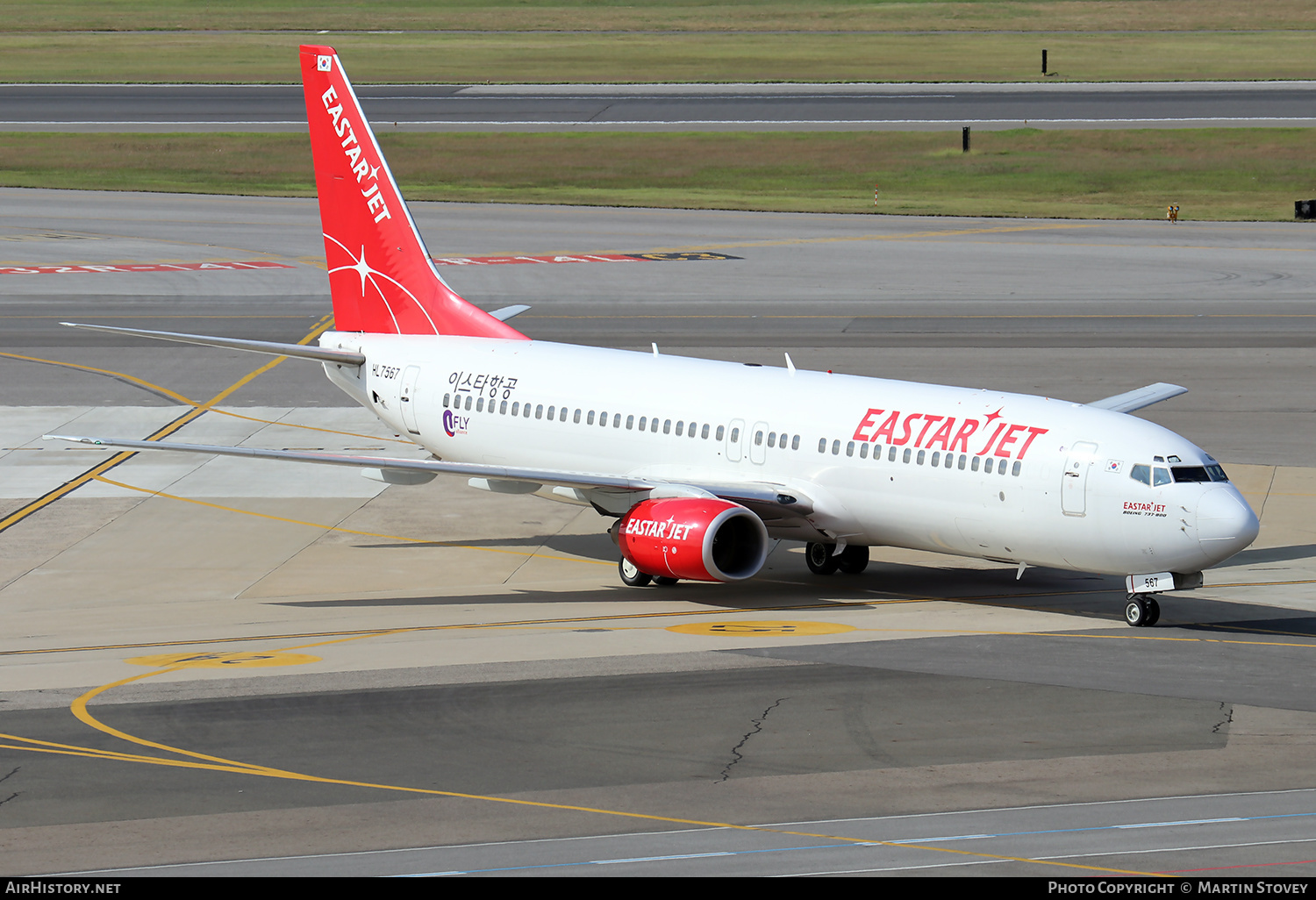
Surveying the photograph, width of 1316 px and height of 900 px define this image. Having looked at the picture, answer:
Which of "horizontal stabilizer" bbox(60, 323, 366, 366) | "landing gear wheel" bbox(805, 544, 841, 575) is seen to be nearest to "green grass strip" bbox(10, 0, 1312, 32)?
"horizontal stabilizer" bbox(60, 323, 366, 366)

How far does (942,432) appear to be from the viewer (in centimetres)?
3203

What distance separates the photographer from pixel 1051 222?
276 feet

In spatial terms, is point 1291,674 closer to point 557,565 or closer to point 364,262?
point 557,565

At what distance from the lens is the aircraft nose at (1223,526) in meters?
28.9

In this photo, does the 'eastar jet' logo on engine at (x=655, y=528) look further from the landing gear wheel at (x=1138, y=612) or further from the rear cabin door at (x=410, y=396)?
the rear cabin door at (x=410, y=396)

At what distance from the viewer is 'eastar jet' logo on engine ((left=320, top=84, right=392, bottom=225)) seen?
1614 inches

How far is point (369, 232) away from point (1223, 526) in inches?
861

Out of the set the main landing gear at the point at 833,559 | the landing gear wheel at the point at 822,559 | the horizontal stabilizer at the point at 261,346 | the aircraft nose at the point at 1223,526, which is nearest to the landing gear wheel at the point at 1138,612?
the aircraft nose at the point at 1223,526

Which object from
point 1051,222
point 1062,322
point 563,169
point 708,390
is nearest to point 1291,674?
point 708,390

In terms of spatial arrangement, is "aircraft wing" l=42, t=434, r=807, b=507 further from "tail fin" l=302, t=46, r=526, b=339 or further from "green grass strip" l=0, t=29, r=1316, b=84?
"green grass strip" l=0, t=29, r=1316, b=84

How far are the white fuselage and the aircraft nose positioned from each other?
0.10 ft

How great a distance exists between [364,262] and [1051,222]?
166ft

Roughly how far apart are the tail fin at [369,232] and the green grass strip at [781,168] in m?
49.4

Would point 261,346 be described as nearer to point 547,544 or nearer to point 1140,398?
point 547,544
